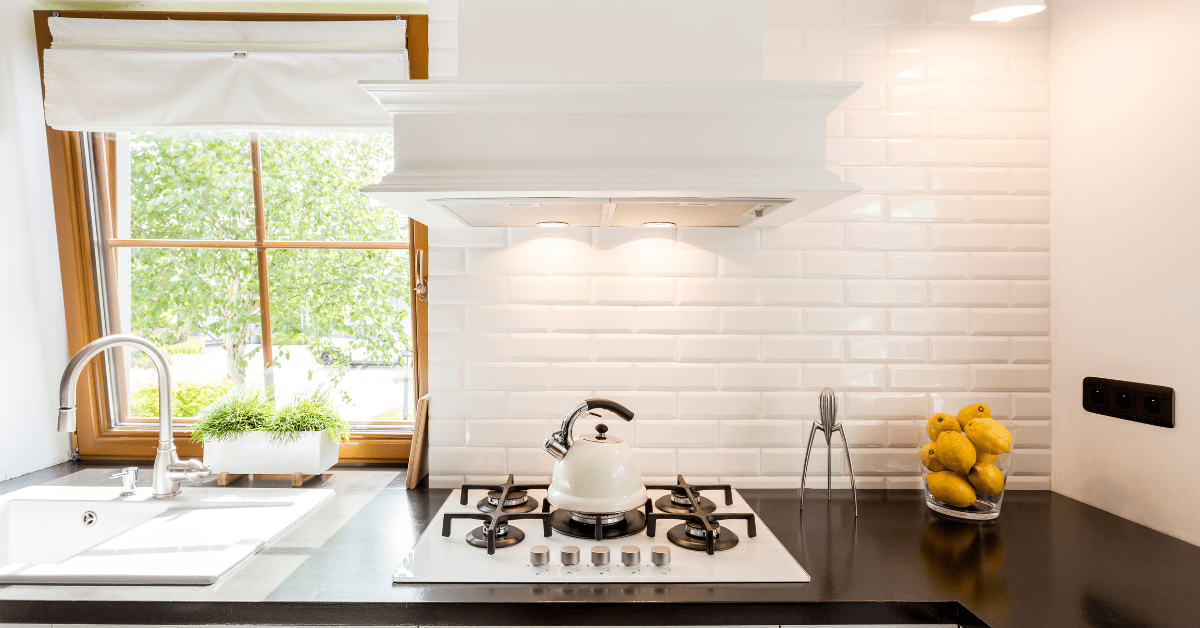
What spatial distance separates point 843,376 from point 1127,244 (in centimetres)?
72

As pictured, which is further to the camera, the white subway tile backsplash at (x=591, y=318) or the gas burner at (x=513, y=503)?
the white subway tile backsplash at (x=591, y=318)

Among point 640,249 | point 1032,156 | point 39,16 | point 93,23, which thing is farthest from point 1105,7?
point 39,16

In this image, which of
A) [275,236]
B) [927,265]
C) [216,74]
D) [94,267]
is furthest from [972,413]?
[94,267]

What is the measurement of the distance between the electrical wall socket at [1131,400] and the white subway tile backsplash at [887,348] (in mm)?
397

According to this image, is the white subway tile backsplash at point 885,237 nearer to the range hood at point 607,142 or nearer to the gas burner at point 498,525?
the range hood at point 607,142

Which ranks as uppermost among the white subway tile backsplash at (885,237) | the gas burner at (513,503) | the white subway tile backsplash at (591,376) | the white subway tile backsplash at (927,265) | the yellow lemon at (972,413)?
the white subway tile backsplash at (885,237)

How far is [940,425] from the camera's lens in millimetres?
1501

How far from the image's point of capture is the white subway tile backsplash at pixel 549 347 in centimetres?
166

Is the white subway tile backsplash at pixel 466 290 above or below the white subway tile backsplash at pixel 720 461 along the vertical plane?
above

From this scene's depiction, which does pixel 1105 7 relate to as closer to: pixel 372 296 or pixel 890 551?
pixel 890 551

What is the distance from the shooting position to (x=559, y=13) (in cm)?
122

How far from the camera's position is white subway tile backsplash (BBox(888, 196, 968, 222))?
1651 millimetres

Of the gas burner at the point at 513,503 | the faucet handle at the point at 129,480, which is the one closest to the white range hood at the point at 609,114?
the gas burner at the point at 513,503

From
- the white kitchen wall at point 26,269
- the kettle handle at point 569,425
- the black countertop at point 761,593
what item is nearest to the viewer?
the black countertop at point 761,593
